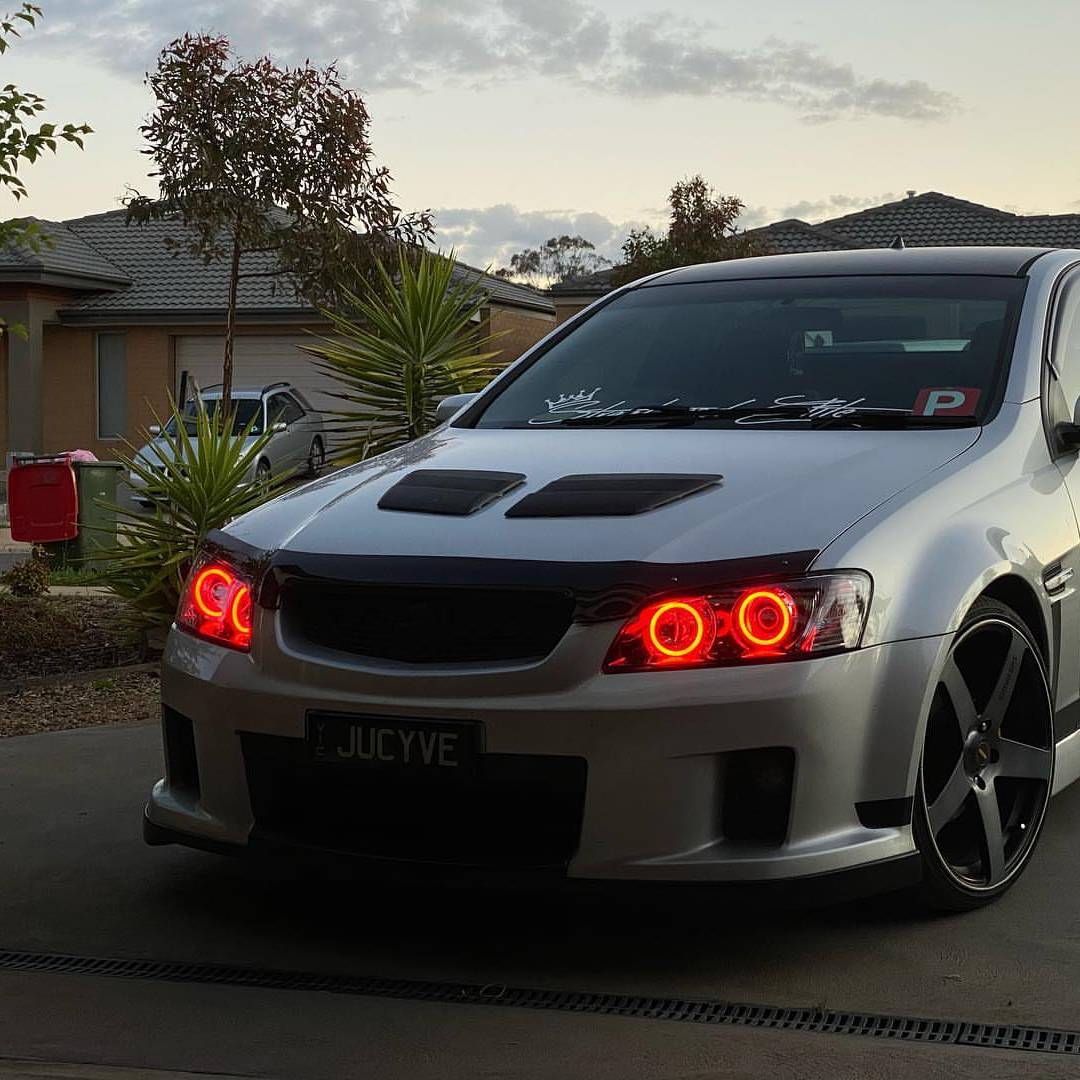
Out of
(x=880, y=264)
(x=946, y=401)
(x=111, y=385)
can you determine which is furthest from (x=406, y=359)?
(x=111, y=385)

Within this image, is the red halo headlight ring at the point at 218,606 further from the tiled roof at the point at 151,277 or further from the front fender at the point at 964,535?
the tiled roof at the point at 151,277

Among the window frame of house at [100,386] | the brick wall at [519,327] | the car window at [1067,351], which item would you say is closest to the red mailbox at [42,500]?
the car window at [1067,351]

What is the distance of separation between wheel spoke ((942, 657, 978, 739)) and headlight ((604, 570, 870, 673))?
37 cm

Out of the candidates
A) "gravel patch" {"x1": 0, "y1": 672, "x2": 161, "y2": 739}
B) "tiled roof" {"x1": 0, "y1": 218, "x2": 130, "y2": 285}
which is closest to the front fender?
"gravel patch" {"x1": 0, "y1": 672, "x2": 161, "y2": 739}

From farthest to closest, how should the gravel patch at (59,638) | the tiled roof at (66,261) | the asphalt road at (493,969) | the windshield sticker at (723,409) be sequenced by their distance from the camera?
the tiled roof at (66,261)
the gravel patch at (59,638)
the windshield sticker at (723,409)
the asphalt road at (493,969)

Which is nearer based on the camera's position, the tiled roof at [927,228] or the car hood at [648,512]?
the car hood at [648,512]

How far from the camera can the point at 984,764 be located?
4086 millimetres

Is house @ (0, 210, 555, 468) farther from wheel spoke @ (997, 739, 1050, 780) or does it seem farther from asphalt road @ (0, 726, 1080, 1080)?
wheel spoke @ (997, 739, 1050, 780)

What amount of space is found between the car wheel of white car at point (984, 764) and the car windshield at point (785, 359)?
0.67 meters

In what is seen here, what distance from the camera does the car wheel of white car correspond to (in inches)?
153

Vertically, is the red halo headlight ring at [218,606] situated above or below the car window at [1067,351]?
below

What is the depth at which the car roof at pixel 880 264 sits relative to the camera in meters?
5.18

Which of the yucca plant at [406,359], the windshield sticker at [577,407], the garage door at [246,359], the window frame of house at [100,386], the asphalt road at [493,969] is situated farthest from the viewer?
the window frame of house at [100,386]

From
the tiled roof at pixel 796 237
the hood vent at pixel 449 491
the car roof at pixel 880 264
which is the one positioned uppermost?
the tiled roof at pixel 796 237
